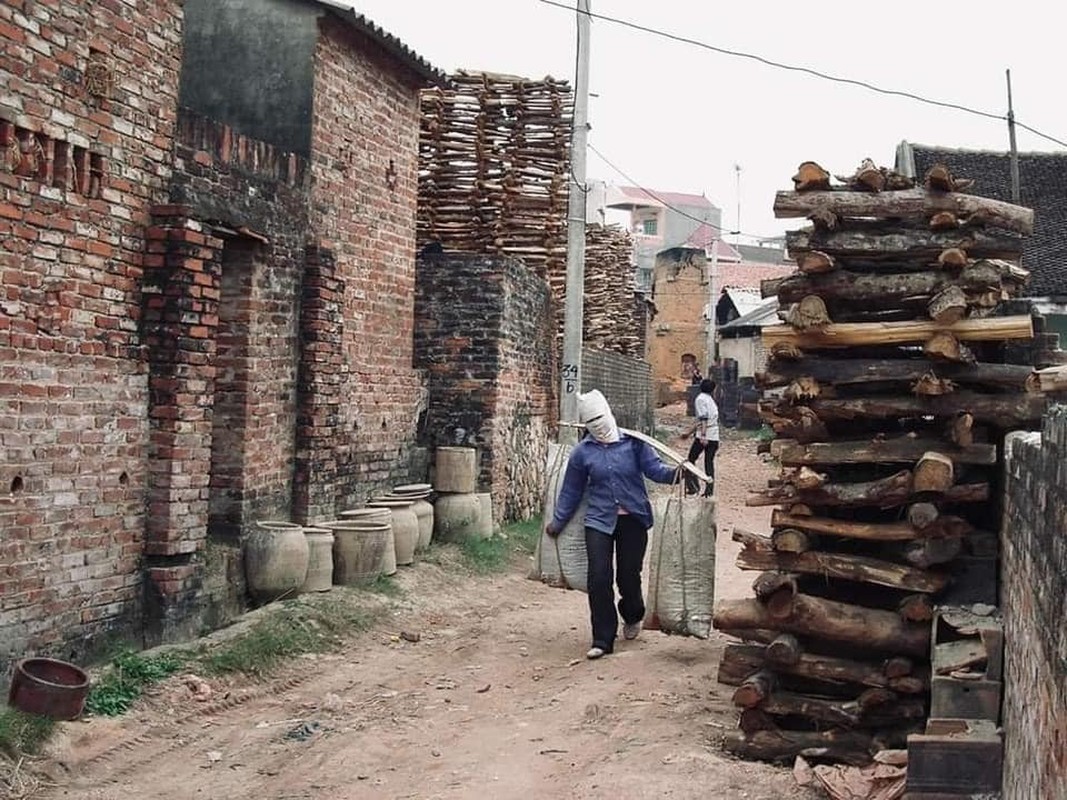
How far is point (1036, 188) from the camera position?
24.1m

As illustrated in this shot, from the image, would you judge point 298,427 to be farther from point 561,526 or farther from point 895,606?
point 895,606

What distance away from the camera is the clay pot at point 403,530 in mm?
10633

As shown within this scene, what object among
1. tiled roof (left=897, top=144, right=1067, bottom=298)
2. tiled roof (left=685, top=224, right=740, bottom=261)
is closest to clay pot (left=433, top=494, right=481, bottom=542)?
tiled roof (left=897, top=144, right=1067, bottom=298)

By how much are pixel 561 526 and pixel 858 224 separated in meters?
3.10

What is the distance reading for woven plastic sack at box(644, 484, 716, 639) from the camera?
782 centimetres

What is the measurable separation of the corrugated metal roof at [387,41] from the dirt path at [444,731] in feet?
16.9

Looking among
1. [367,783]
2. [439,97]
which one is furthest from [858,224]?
[439,97]

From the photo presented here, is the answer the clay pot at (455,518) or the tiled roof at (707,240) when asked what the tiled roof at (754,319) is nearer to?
the tiled roof at (707,240)

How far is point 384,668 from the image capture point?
27.0ft

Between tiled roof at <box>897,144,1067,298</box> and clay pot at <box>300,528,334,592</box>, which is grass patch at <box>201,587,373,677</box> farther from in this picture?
tiled roof at <box>897,144,1067,298</box>

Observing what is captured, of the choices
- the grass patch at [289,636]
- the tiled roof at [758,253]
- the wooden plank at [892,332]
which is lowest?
the grass patch at [289,636]

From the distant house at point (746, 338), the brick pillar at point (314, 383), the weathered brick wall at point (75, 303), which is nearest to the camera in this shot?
the weathered brick wall at point (75, 303)

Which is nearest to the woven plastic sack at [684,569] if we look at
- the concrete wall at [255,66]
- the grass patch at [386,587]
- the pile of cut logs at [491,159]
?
the grass patch at [386,587]

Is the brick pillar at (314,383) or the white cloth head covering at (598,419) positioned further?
the brick pillar at (314,383)
